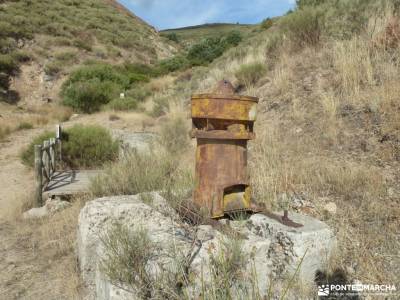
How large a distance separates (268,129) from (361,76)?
5.16ft

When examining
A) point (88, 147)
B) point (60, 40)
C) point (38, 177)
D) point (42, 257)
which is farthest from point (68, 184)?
point (60, 40)

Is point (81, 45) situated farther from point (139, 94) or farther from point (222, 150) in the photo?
point (222, 150)

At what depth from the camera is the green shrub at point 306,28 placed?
7.83 m

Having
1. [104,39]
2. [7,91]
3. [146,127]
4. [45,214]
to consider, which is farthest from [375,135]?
[104,39]

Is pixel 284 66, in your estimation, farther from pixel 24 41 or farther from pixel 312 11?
pixel 24 41

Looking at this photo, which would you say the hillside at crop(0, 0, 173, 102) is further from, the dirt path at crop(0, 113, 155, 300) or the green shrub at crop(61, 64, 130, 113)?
Answer: the dirt path at crop(0, 113, 155, 300)

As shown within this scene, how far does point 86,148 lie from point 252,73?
172 inches

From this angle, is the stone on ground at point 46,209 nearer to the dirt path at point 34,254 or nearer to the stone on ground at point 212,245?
the dirt path at point 34,254

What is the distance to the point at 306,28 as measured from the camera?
8.10m

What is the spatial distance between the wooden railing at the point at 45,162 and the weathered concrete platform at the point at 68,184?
4.3 inches

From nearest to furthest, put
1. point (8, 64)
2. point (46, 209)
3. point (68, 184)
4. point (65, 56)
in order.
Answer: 1. point (46, 209)
2. point (68, 184)
3. point (8, 64)
4. point (65, 56)

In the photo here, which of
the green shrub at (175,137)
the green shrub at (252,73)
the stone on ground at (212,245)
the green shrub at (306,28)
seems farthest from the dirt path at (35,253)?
the green shrub at (306,28)

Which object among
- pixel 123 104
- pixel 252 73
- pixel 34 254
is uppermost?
pixel 252 73

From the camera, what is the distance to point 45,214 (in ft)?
16.7
